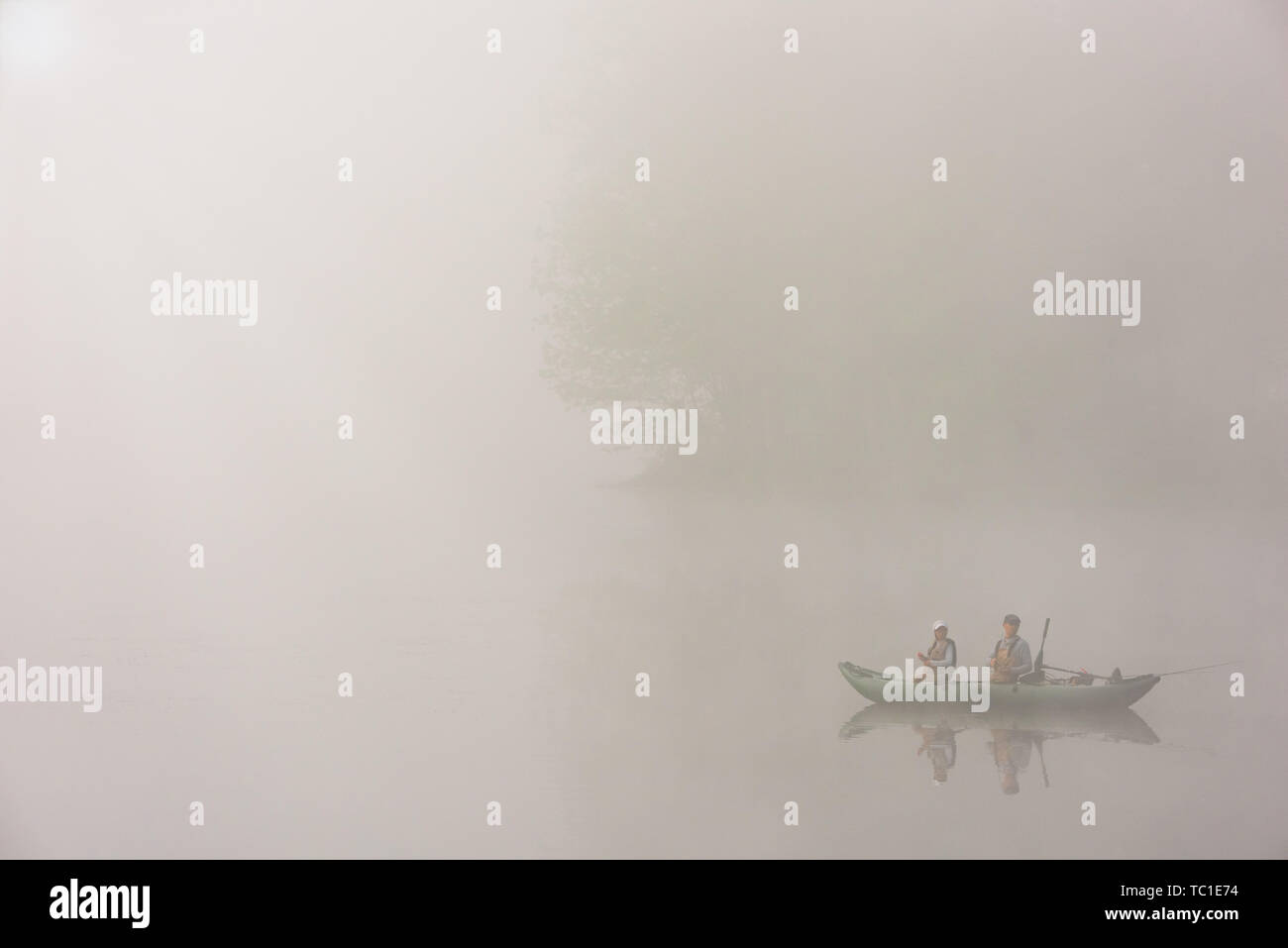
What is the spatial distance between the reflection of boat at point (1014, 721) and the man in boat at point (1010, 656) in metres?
0.12

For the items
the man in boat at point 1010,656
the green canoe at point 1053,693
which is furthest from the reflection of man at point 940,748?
the man in boat at point 1010,656

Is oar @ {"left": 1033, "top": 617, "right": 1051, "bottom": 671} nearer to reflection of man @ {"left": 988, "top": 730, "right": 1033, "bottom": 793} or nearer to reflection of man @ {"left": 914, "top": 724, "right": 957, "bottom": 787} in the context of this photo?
reflection of man @ {"left": 988, "top": 730, "right": 1033, "bottom": 793}

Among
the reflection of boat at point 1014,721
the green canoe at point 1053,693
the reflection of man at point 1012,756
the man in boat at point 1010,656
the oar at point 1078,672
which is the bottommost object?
the reflection of man at point 1012,756

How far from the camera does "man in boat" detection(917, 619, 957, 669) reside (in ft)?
11.0

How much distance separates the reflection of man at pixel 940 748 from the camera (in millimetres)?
3354

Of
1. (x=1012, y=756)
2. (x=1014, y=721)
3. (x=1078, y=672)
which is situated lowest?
(x=1012, y=756)

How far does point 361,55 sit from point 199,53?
55cm

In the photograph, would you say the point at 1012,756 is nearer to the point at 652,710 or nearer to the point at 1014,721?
the point at 1014,721

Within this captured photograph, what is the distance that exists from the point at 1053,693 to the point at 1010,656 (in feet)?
0.62

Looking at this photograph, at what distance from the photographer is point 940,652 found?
3.36 meters

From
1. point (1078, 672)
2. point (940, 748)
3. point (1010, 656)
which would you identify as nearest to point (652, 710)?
point (940, 748)

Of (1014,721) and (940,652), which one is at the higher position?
(940,652)

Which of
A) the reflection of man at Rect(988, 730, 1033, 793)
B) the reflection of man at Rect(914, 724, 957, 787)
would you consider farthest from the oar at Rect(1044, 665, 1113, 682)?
the reflection of man at Rect(914, 724, 957, 787)

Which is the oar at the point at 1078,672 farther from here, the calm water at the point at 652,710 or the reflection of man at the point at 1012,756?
the reflection of man at the point at 1012,756
